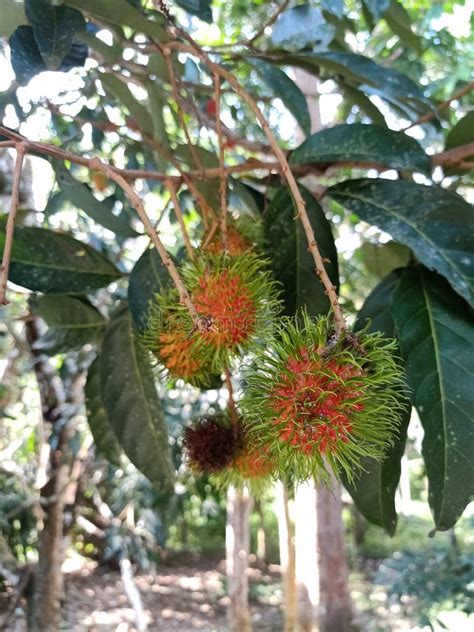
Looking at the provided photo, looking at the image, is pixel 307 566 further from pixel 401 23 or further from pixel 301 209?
pixel 301 209

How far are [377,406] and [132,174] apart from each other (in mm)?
368

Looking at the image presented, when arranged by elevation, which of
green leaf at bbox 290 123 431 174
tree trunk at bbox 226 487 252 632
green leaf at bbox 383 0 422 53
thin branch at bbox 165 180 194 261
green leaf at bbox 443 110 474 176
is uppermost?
green leaf at bbox 383 0 422 53

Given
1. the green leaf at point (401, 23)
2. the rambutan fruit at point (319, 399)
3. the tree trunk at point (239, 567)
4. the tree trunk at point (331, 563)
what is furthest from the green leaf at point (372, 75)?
the tree trunk at point (239, 567)

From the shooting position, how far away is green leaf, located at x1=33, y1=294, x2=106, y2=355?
2.85 feet

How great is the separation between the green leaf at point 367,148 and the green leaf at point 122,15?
266mm

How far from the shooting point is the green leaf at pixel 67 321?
0.87 metres

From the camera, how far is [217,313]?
61 centimetres

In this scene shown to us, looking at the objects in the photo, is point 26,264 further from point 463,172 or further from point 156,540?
point 156,540

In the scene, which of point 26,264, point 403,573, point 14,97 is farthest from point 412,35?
point 403,573

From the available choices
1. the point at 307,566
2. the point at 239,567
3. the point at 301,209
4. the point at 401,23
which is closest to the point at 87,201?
the point at 301,209

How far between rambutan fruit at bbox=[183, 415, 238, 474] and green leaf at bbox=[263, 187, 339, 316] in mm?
169

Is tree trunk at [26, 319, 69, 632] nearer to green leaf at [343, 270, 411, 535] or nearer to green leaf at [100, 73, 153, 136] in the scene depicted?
green leaf at [100, 73, 153, 136]

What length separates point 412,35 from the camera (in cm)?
117

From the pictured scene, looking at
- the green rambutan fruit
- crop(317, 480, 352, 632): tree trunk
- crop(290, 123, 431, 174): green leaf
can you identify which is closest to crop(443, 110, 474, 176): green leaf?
crop(290, 123, 431, 174): green leaf
